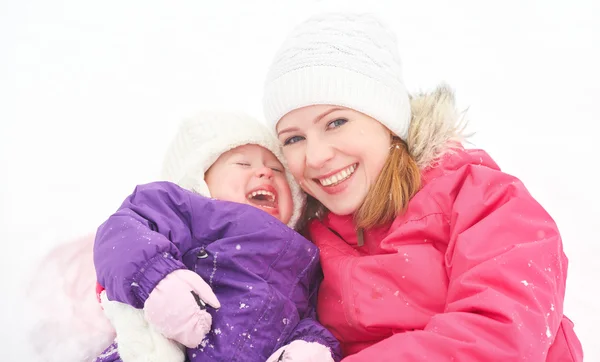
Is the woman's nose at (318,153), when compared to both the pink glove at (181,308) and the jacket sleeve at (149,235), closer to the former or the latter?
the jacket sleeve at (149,235)

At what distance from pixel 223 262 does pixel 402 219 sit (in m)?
0.59

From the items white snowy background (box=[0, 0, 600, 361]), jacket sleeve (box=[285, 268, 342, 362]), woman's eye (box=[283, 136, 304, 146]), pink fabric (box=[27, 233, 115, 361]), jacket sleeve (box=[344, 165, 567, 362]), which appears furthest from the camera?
white snowy background (box=[0, 0, 600, 361])

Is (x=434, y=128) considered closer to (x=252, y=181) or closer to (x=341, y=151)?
(x=341, y=151)

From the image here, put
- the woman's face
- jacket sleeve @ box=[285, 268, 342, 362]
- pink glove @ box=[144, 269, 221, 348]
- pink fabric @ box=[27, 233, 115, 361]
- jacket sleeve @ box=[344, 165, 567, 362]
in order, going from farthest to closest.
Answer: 1. pink fabric @ box=[27, 233, 115, 361]
2. the woman's face
3. jacket sleeve @ box=[285, 268, 342, 362]
4. pink glove @ box=[144, 269, 221, 348]
5. jacket sleeve @ box=[344, 165, 567, 362]

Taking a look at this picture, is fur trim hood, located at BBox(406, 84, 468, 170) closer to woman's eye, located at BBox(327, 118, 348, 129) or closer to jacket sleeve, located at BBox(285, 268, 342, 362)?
woman's eye, located at BBox(327, 118, 348, 129)

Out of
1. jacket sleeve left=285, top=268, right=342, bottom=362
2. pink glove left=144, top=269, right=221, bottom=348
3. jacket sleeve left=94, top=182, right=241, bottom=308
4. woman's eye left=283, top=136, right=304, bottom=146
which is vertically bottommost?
jacket sleeve left=285, top=268, right=342, bottom=362

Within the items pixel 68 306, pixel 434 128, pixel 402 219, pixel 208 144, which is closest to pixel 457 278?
pixel 402 219

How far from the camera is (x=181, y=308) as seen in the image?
1525 millimetres

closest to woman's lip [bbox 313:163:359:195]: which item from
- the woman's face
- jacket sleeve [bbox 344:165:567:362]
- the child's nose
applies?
the woman's face

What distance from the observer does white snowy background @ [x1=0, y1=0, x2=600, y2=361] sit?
2920mm

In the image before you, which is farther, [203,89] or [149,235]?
[203,89]

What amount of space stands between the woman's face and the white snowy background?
108 centimetres

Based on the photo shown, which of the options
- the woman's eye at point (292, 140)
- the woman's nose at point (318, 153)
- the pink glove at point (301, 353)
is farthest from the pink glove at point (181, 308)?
the woman's eye at point (292, 140)

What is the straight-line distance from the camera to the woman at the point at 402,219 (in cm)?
141
